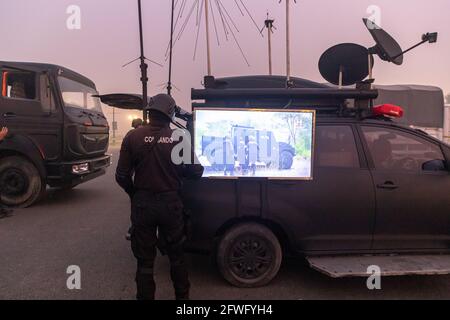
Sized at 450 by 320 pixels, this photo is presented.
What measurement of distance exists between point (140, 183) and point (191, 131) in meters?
0.87

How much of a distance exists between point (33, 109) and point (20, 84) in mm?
590

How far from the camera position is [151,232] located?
308 centimetres

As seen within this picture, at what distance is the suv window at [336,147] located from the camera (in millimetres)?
3705

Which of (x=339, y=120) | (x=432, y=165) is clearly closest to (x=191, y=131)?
(x=339, y=120)

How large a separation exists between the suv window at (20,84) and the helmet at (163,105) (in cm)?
509

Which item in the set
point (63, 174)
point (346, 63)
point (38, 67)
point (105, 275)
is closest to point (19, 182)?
point (63, 174)

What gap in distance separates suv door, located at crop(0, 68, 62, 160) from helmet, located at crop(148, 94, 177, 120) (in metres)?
4.74

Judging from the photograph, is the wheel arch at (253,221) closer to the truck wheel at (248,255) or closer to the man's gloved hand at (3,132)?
the truck wheel at (248,255)

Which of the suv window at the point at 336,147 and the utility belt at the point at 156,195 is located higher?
the suv window at the point at 336,147

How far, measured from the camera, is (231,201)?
358cm

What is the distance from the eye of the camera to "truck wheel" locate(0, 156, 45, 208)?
23.1ft

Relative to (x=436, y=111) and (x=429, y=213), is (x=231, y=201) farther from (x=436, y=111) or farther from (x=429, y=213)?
(x=436, y=111)

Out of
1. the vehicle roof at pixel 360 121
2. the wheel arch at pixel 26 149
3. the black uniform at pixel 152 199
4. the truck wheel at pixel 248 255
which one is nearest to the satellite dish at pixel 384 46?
the vehicle roof at pixel 360 121

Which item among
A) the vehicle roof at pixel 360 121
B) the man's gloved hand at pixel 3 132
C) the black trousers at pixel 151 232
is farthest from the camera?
the man's gloved hand at pixel 3 132
